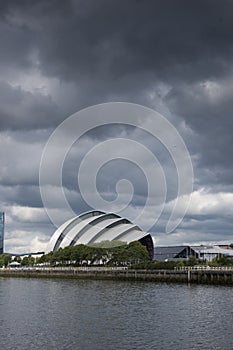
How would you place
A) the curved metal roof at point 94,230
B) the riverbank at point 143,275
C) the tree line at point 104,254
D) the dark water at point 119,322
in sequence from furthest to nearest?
the curved metal roof at point 94,230, the tree line at point 104,254, the riverbank at point 143,275, the dark water at point 119,322

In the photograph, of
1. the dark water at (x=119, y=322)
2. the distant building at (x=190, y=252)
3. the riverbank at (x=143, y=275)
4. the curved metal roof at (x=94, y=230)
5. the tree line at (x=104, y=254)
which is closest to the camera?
the dark water at (x=119, y=322)

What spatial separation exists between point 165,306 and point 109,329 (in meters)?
9.27

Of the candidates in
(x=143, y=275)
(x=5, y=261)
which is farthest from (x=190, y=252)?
(x=143, y=275)

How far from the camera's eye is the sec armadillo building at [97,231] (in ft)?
312

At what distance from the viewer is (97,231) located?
→ 317ft

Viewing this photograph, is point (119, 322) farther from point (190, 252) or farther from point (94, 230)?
point (190, 252)

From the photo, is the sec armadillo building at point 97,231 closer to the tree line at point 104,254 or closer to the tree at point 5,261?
the tree line at point 104,254

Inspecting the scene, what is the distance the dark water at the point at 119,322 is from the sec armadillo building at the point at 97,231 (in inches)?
2210

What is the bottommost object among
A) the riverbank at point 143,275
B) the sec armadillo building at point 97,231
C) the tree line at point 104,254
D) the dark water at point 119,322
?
the dark water at point 119,322

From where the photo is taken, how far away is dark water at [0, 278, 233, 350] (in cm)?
2044

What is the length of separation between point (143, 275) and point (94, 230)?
37.7 metres

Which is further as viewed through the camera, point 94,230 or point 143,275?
point 94,230

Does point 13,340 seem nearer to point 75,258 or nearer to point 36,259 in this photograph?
point 75,258

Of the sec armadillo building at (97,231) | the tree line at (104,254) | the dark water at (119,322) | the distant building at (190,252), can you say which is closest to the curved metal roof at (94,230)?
the sec armadillo building at (97,231)
